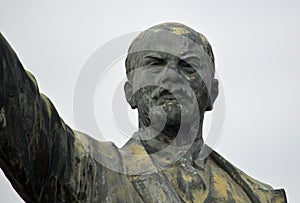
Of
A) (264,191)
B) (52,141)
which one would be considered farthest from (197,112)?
(52,141)

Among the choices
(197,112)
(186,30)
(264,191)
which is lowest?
(264,191)

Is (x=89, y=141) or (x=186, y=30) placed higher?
(x=186, y=30)

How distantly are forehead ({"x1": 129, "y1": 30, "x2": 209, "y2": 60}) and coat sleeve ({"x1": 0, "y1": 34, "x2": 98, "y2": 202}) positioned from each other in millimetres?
1285

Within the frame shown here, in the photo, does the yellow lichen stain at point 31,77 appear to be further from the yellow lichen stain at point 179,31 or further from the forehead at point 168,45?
the yellow lichen stain at point 179,31

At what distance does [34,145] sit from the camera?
23.1ft

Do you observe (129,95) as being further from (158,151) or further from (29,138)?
(29,138)

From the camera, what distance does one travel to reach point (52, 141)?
23.6 ft

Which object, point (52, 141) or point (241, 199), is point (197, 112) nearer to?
point (241, 199)

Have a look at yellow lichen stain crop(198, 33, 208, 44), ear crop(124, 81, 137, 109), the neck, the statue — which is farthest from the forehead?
the neck

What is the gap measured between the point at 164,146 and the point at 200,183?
0.38 meters

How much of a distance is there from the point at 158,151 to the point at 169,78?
0.55 meters

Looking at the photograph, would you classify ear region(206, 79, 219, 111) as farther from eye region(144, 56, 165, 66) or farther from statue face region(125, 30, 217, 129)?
eye region(144, 56, 165, 66)

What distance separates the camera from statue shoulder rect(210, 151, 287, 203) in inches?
351

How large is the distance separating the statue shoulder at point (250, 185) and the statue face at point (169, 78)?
1.67 ft
